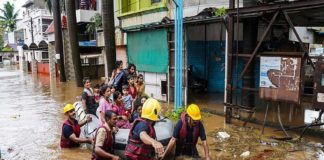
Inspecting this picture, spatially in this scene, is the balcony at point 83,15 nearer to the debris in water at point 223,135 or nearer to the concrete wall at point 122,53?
the concrete wall at point 122,53

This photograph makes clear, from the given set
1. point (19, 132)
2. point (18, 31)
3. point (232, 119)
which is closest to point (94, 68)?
point (19, 132)

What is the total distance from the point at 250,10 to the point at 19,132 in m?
7.61

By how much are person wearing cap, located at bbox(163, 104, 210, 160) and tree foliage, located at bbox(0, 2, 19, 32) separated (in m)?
68.4

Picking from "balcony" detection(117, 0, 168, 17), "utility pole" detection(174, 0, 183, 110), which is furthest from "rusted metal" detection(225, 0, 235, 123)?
"balcony" detection(117, 0, 168, 17)

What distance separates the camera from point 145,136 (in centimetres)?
406

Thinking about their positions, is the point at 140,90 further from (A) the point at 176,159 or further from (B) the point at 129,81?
(A) the point at 176,159

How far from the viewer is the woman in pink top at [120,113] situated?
735 cm

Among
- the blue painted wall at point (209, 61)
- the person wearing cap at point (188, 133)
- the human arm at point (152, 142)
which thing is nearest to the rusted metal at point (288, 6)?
the person wearing cap at point (188, 133)

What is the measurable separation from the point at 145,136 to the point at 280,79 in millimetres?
5110

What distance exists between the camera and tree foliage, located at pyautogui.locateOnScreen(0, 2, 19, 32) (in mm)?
65456

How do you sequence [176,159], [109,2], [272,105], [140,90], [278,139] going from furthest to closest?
[109,2] < [272,105] < [140,90] < [278,139] < [176,159]

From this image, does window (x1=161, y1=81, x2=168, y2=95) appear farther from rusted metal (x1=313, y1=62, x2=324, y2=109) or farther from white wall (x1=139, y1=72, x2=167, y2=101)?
rusted metal (x1=313, y1=62, x2=324, y2=109)

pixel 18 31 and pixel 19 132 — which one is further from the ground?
pixel 18 31

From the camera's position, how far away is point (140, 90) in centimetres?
927
